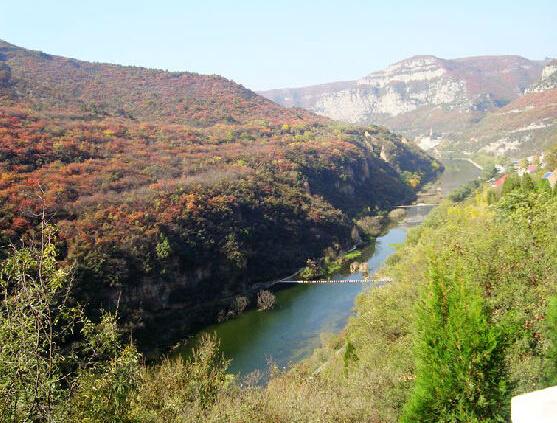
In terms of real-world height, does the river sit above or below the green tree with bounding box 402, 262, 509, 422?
below

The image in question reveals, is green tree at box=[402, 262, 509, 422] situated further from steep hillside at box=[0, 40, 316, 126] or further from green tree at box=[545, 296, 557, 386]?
steep hillside at box=[0, 40, 316, 126]

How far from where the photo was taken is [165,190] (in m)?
61.9

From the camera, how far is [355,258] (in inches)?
2771

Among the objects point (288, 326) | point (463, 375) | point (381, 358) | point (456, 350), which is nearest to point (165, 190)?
point (288, 326)

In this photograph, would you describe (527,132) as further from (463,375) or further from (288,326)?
(463,375)

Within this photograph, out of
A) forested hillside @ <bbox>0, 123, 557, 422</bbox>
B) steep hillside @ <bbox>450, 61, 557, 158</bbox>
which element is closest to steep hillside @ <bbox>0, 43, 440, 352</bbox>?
forested hillside @ <bbox>0, 123, 557, 422</bbox>

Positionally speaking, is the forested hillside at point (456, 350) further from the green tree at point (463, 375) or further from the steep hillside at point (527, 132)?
the steep hillside at point (527, 132)

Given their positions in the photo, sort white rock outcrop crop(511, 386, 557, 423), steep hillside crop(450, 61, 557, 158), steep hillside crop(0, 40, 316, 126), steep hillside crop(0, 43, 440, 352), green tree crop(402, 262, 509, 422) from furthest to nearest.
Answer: steep hillside crop(450, 61, 557, 158) → steep hillside crop(0, 40, 316, 126) → steep hillside crop(0, 43, 440, 352) → green tree crop(402, 262, 509, 422) → white rock outcrop crop(511, 386, 557, 423)

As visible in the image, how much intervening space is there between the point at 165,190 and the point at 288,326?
26.5 m

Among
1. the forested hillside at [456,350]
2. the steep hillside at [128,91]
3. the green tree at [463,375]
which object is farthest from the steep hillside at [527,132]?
the green tree at [463,375]

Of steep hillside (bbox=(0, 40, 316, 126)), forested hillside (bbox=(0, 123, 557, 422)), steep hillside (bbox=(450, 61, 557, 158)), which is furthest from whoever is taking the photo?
steep hillside (bbox=(450, 61, 557, 158))

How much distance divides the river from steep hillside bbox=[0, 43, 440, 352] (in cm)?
447

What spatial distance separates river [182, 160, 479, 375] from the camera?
39.1m

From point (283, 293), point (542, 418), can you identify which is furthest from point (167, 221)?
point (542, 418)
